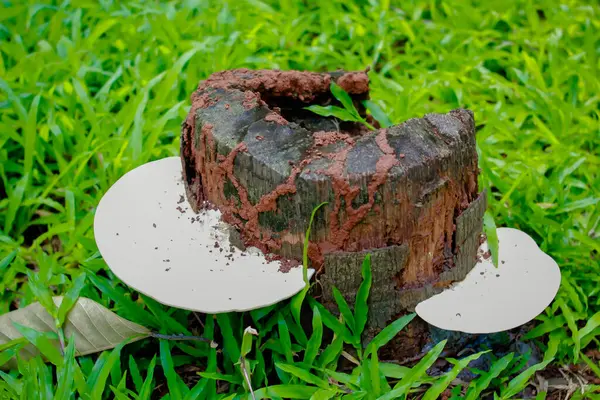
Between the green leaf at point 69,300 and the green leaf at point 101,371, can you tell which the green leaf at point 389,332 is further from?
the green leaf at point 69,300

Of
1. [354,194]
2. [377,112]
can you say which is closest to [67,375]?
[354,194]

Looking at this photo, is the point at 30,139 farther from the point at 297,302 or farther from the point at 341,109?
the point at 297,302

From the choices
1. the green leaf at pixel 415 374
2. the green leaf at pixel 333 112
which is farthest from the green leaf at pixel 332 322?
the green leaf at pixel 333 112

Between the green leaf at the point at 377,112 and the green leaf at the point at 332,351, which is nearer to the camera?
the green leaf at the point at 332,351

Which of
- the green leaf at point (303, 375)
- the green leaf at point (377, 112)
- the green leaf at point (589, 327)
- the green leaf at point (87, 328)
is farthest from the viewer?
the green leaf at point (377, 112)

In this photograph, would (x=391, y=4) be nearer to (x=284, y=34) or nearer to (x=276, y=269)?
(x=284, y=34)
